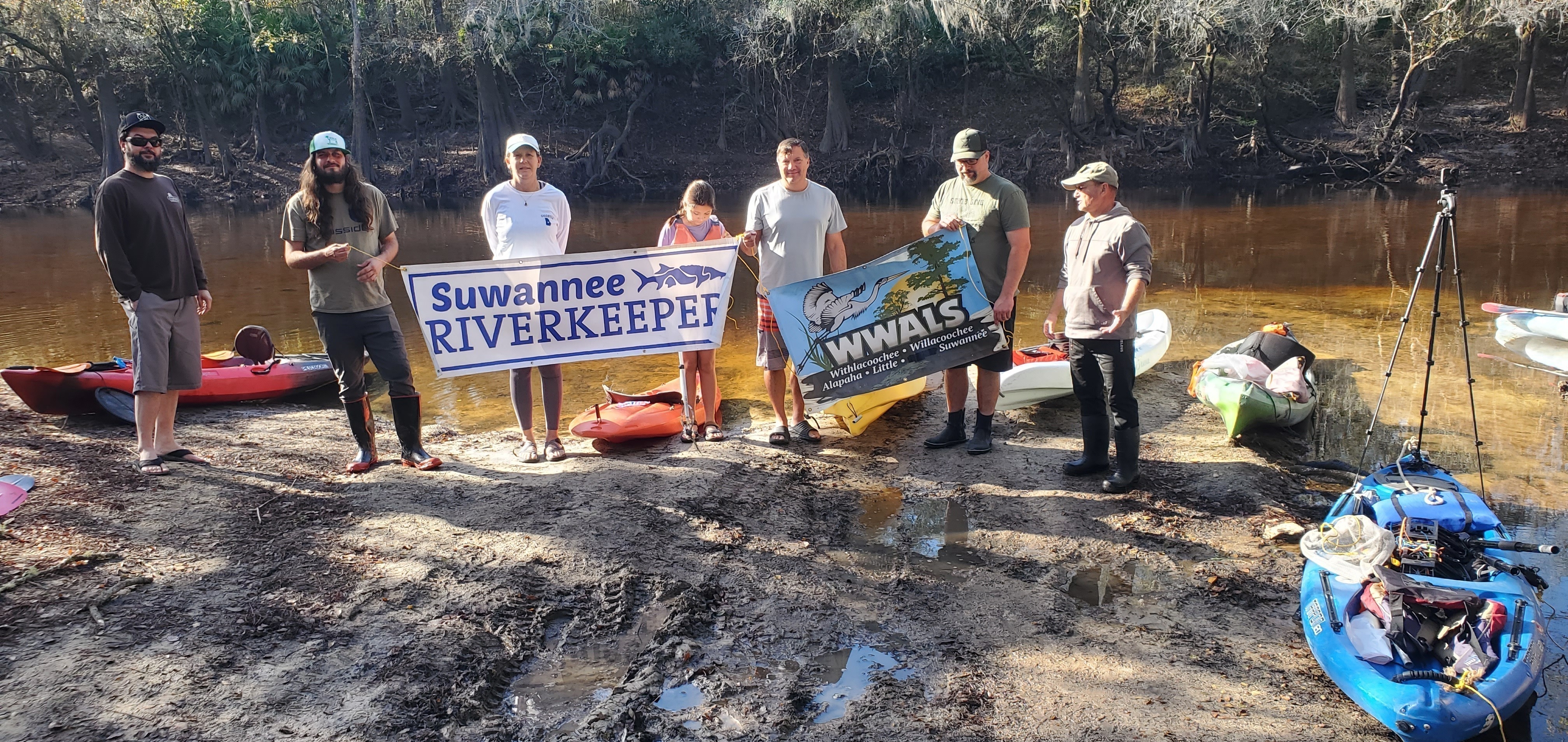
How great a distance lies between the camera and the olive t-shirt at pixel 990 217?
557 centimetres

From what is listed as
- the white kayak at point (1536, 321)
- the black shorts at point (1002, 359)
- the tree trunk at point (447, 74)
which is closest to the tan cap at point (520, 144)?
the black shorts at point (1002, 359)

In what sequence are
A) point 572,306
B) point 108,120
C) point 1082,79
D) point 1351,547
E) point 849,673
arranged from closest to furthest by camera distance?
point 849,673 → point 1351,547 → point 572,306 → point 1082,79 → point 108,120

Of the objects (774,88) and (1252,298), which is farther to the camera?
(774,88)

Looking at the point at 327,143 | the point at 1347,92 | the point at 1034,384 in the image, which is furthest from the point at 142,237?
the point at 1347,92

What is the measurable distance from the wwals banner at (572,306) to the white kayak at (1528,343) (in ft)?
22.3

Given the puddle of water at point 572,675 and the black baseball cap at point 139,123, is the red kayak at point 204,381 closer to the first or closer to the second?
the black baseball cap at point 139,123

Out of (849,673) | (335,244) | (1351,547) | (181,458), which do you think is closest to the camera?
(849,673)

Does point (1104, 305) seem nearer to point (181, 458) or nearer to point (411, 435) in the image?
point (411, 435)

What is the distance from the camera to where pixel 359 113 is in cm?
2959

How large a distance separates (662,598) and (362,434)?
2.46 metres

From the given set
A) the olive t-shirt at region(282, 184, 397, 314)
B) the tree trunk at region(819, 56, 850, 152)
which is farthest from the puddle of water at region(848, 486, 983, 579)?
the tree trunk at region(819, 56, 850, 152)

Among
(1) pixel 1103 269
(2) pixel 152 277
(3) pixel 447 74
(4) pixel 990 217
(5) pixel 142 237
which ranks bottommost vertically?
(1) pixel 1103 269

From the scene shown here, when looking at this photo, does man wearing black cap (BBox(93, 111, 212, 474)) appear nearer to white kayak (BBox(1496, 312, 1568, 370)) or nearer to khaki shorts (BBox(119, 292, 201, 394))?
khaki shorts (BBox(119, 292, 201, 394))

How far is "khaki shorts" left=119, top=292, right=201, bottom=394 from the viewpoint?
17.5 ft
